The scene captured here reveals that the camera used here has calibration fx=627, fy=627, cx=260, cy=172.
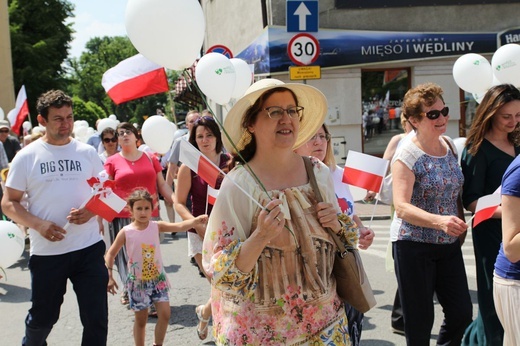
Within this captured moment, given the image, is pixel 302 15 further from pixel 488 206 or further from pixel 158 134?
pixel 488 206

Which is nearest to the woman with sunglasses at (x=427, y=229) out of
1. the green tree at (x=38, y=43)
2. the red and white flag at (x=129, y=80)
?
the red and white flag at (x=129, y=80)

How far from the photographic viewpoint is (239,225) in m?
2.67

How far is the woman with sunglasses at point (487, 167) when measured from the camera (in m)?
4.07

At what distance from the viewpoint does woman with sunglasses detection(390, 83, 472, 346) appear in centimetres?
412

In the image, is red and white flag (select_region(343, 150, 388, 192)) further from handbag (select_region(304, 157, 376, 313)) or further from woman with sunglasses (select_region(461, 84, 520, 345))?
handbag (select_region(304, 157, 376, 313))

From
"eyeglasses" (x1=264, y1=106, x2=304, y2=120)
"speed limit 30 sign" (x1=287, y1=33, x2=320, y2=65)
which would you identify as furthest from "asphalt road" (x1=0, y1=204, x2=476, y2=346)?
"speed limit 30 sign" (x1=287, y1=33, x2=320, y2=65)

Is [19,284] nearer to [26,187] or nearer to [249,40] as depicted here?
[26,187]

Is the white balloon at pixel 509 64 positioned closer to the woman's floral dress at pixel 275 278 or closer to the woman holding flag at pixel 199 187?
the woman holding flag at pixel 199 187

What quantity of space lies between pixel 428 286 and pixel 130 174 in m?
3.87

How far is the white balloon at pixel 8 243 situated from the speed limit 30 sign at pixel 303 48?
695 centimetres

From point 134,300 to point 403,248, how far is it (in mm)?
2359

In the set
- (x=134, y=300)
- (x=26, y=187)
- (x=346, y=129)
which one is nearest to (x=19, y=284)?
(x=134, y=300)

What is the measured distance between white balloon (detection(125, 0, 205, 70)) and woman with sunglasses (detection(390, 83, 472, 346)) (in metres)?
1.74

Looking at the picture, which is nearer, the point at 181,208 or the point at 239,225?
the point at 239,225
